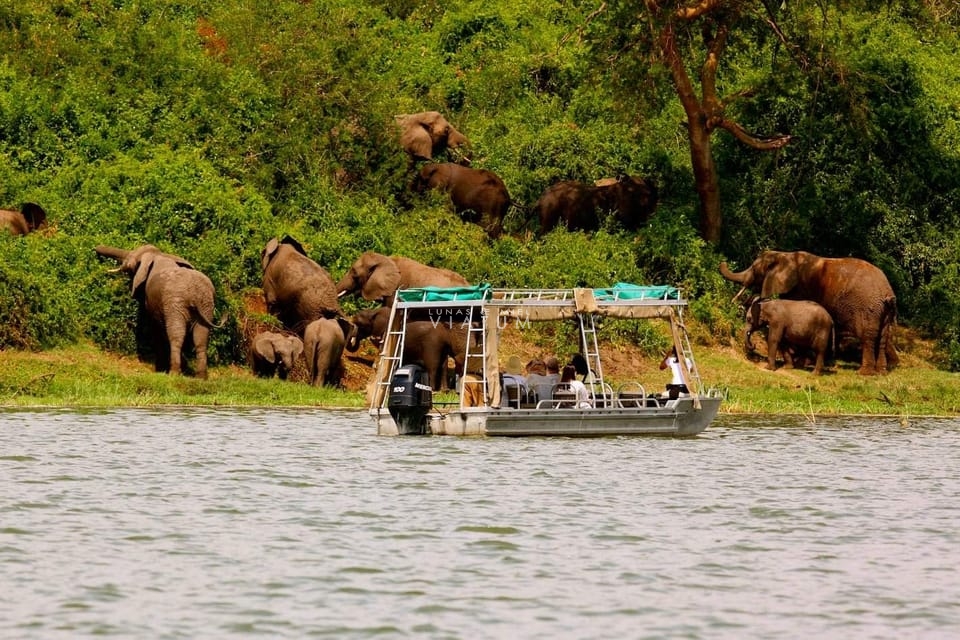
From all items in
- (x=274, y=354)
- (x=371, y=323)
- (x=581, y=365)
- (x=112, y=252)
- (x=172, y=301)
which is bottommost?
(x=581, y=365)

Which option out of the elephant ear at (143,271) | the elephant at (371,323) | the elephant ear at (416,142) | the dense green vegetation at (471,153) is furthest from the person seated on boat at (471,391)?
the elephant ear at (416,142)

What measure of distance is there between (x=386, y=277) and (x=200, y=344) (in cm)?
380

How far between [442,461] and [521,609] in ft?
28.1

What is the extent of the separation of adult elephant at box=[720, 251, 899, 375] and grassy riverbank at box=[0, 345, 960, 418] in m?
0.59

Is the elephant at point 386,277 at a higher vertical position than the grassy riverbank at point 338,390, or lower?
higher

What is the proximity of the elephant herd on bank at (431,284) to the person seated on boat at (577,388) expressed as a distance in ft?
14.9

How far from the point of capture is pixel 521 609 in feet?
40.4

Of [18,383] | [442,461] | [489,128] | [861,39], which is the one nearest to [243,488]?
[442,461]

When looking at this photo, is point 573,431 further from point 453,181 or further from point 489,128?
point 489,128

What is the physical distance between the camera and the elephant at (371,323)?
Answer: 29453 mm

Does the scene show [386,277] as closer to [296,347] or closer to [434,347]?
[434,347]

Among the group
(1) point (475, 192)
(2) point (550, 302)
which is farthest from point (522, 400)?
(1) point (475, 192)

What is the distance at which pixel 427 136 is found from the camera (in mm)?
36781

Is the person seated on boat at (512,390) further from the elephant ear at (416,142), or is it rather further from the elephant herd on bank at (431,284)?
the elephant ear at (416,142)
